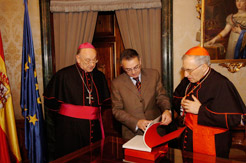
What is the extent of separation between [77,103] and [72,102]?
0.23 feet

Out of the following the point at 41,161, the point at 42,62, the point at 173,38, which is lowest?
the point at 41,161

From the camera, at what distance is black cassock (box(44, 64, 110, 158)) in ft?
8.84

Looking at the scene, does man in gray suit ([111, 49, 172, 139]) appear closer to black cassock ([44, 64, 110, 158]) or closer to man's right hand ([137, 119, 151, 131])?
man's right hand ([137, 119, 151, 131])

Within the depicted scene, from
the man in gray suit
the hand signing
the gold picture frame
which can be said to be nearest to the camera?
the hand signing

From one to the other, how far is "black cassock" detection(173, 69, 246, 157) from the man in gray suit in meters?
0.52

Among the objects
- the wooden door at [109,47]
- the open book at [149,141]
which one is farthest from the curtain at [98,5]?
the open book at [149,141]

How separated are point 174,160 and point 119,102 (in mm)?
1188

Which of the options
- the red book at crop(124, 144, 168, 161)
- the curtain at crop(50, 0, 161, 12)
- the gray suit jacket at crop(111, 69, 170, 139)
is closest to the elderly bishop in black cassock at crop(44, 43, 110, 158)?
the gray suit jacket at crop(111, 69, 170, 139)

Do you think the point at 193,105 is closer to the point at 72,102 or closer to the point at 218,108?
the point at 218,108

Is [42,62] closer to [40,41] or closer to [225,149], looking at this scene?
[40,41]

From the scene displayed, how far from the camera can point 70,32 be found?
3.59 metres

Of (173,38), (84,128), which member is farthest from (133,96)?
(173,38)

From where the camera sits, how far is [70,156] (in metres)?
1.66

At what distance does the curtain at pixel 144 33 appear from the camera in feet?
11.1
